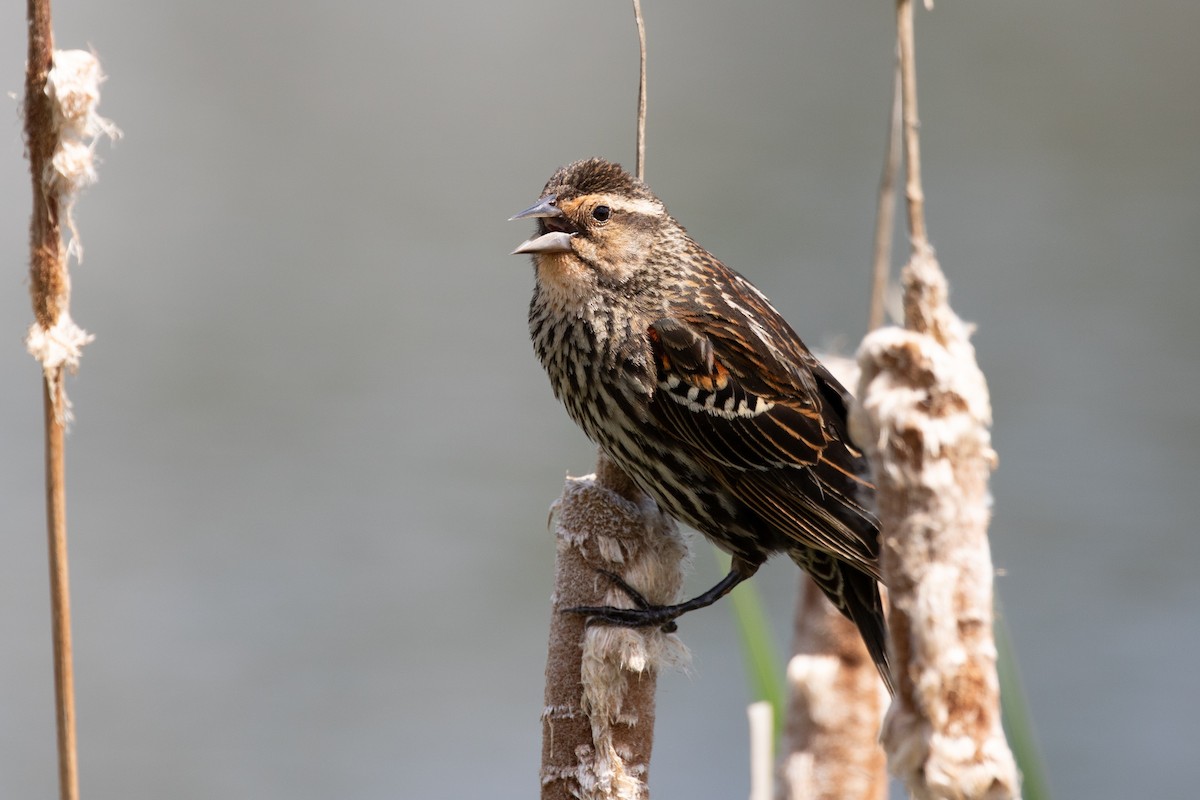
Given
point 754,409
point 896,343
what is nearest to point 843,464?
point 754,409

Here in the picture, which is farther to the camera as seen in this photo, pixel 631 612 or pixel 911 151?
pixel 631 612

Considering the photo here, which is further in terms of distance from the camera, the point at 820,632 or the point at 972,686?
the point at 820,632

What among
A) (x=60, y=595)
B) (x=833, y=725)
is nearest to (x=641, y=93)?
(x=833, y=725)

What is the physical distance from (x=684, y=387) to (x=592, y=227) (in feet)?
1.04

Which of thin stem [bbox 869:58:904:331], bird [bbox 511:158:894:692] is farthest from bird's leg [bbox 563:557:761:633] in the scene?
thin stem [bbox 869:58:904:331]

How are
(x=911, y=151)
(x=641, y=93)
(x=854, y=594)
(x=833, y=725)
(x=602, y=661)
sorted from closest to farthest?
(x=911, y=151) < (x=833, y=725) < (x=602, y=661) < (x=641, y=93) < (x=854, y=594)

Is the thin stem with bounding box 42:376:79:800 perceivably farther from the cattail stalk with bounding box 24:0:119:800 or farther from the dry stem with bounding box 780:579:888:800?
the dry stem with bounding box 780:579:888:800

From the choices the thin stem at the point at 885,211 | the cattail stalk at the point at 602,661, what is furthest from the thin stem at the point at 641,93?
the thin stem at the point at 885,211

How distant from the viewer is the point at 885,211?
4.41 feet

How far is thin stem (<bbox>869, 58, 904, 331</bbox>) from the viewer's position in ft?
3.96

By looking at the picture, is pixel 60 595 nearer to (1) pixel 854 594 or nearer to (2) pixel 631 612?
(2) pixel 631 612

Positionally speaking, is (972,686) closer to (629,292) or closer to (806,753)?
(806,753)

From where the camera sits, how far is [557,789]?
5.23 ft

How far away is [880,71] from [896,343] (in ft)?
14.8
